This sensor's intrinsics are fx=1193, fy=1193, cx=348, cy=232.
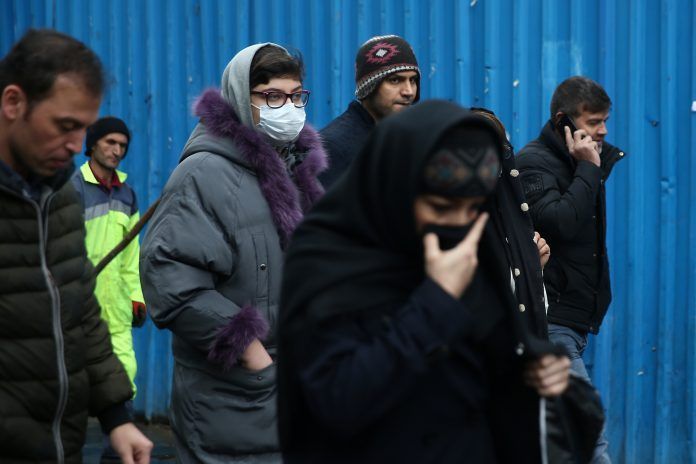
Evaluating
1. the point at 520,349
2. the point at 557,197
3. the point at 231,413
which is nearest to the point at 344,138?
the point at 557,197

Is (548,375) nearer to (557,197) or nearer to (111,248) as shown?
(557,197)

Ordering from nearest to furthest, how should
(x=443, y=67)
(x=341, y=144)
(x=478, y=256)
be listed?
(x=478, y=256) → (x=341, y=144) → (x=443, y=67)

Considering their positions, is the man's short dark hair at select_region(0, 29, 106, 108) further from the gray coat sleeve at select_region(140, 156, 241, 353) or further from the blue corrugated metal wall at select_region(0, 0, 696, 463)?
the blue corrugated metal wall at select_region(0, 0, 696, 463)

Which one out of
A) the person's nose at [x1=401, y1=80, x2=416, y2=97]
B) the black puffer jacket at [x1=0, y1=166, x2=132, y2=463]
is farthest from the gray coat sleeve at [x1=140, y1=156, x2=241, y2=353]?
the person's nose at [x1=401, y1=80, x2=416, y2=97]

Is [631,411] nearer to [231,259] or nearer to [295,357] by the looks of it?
[231,259]

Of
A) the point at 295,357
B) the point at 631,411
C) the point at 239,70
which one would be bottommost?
the point at 631,411

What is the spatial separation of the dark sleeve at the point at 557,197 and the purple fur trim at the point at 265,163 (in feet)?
4.67

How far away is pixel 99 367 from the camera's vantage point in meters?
3.35

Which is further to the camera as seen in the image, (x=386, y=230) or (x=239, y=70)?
(x=239, y=70)

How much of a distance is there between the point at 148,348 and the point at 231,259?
4.17 metres

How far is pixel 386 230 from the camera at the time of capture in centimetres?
251

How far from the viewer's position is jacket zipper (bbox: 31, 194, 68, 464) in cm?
306

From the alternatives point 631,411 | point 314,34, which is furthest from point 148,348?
point 631,411

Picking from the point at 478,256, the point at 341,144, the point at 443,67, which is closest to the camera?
the point at 478,256
